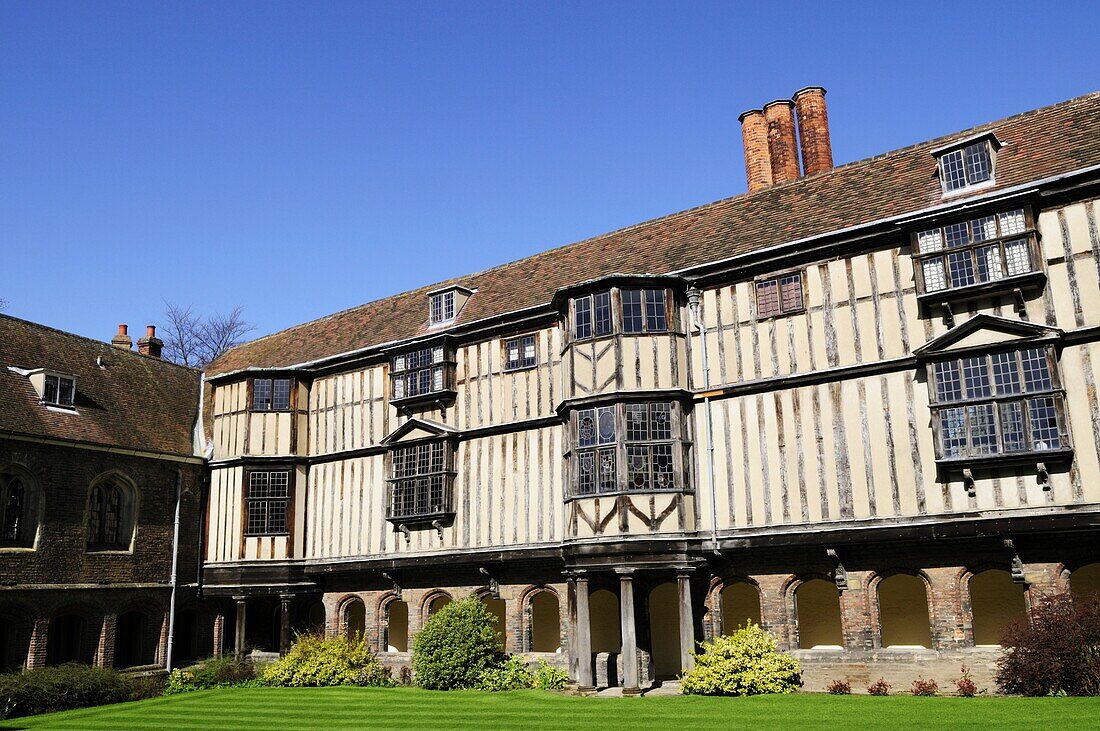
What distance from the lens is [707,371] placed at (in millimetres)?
20234

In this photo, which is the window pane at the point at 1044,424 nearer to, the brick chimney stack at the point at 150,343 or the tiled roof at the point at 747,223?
the tiled roof at the point at 747,223

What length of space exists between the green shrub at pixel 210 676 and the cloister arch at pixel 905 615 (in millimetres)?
16538

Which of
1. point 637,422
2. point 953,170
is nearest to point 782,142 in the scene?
point 953,170

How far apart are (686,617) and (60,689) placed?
14.5 metres

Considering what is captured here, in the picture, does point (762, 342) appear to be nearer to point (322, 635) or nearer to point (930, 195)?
point (930, 195)

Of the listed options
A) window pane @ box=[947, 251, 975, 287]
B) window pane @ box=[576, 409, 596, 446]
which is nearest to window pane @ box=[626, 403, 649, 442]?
window pane @ box=[576, 409, 596, 446]

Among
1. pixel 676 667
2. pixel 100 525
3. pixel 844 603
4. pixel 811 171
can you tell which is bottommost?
pixel 676 667

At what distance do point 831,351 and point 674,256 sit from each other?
505cm

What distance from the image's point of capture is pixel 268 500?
87.1 ft

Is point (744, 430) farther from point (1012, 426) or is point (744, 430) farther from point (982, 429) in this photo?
point (1012, 426)

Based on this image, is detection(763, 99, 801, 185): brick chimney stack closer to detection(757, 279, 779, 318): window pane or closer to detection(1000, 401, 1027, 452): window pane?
detection(757, 279, 779, 318): window pane

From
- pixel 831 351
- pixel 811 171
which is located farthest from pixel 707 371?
pixel 811 171

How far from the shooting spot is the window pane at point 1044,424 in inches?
635

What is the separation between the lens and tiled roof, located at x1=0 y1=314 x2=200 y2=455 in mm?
24359
